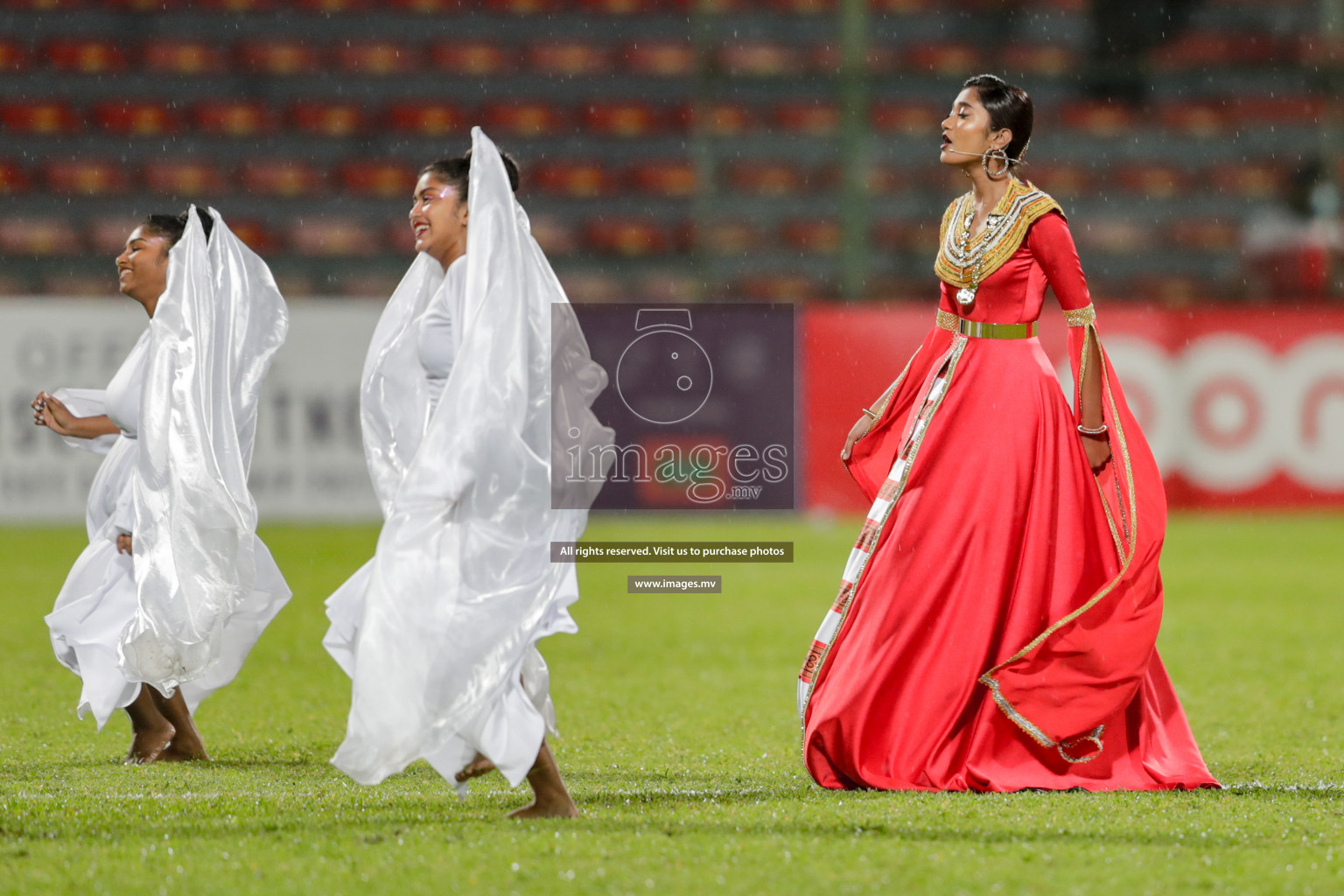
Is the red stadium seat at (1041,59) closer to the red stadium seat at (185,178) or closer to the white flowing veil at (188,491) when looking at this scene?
the red stadium seat at (185,178)

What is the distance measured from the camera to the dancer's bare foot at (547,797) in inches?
130

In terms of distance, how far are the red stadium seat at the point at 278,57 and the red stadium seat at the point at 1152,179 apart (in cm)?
746

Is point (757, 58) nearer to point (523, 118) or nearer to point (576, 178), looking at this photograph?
point (576, 178)

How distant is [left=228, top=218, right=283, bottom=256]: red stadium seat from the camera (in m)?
13.3

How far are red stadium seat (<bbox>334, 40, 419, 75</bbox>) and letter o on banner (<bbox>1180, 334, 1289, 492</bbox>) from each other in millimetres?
7519

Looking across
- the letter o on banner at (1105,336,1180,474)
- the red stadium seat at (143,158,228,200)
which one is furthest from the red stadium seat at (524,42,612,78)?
the letter o on banner at (1105,336,1180,474)

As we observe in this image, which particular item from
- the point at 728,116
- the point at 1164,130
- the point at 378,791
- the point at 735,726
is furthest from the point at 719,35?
the point at 378,791

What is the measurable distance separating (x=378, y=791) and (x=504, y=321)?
123cm

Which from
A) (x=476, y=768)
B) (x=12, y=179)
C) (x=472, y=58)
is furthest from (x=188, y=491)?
(x=472, y=58)

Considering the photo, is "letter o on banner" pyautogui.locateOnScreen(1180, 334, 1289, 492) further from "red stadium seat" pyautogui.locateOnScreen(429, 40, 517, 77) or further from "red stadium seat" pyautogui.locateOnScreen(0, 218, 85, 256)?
"red stadium seat" pyautogui.locateOnScreen(0, 218, 85, 256)

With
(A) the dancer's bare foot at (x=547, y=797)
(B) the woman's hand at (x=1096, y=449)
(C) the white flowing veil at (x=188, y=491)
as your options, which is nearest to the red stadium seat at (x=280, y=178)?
(C) the white flowing veil at (x=188, y=491)

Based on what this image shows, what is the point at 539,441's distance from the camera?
3.33 metres

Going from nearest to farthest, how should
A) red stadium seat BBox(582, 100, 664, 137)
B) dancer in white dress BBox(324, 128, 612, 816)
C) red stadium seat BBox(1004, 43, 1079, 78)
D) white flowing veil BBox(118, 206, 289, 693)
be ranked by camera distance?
dancer in white dress BBox(324, 128, 612, 816) < white flowing veil BBox(118, 206, 289, 693) < red stadium seat BBox(1004, 43, 1079, 78) < red stadium seat BBox(582, 100, 664, 137)

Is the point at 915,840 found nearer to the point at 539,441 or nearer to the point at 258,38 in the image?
the point at 539,441
